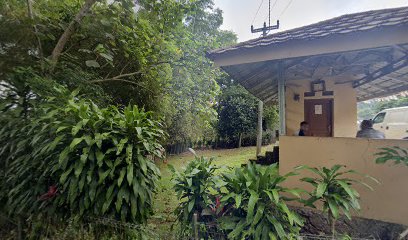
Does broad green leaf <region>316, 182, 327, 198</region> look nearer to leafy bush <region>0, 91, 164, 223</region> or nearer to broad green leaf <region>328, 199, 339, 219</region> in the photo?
broad green leaf <region>328, 199, 339, 219</region>

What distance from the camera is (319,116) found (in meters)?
6.92

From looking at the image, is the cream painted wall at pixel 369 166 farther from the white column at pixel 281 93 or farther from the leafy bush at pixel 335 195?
the leafy bush at pixel 335 195

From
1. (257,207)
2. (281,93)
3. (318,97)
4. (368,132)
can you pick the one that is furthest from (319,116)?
(257,207)

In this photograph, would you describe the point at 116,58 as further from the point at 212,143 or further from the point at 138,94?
the point at 212,143

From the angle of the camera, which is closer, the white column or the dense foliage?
the dense foliage

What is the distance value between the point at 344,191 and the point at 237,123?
12200mm

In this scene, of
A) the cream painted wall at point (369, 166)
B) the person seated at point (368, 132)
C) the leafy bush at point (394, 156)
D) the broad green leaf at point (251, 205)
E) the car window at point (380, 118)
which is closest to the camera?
the broad green leaf at point (251, 205)

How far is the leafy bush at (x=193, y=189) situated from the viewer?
8.75 ft

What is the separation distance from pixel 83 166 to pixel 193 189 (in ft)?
4.23

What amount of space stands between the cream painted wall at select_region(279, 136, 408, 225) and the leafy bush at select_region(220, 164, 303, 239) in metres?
1.46

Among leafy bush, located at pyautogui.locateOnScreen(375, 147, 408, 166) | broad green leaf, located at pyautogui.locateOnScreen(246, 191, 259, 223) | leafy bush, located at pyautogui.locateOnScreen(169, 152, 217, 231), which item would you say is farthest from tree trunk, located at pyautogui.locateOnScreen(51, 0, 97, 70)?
leafy bush, located at pyautogui.locateOnScreen(375, 147, 408, 166)

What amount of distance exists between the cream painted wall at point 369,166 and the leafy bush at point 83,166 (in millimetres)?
2578

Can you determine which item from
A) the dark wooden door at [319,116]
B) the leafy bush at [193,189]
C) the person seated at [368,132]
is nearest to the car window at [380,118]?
the dark wooden door at [319,116]

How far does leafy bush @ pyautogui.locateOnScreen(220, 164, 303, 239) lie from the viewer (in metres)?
2.24
